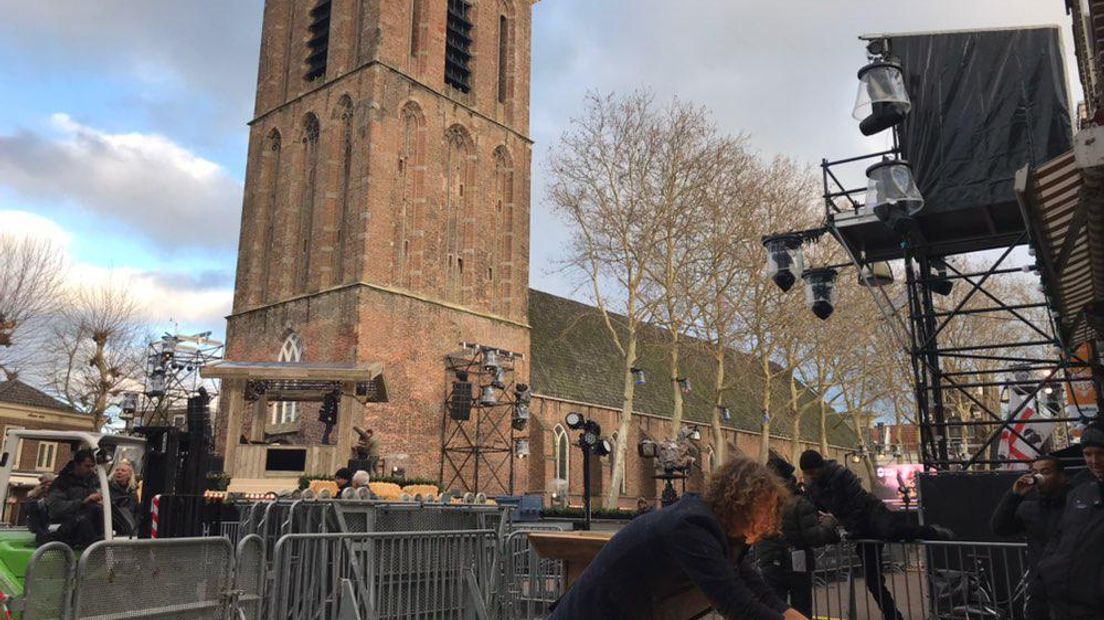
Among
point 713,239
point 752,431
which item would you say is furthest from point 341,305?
point 752,431

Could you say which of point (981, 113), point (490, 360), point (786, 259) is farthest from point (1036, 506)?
point (490, 360)

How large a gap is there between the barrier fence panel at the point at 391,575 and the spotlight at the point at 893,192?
5346mm

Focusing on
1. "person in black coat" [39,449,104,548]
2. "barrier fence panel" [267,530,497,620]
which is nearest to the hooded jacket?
"barrier fence panel" [267,530,497,620]

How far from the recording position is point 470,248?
32.5 metres

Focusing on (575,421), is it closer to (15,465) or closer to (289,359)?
(15,465)

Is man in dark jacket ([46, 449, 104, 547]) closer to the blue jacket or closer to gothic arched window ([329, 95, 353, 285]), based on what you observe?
the blue jacket

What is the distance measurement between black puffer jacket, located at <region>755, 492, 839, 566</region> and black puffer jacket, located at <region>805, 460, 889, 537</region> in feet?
0.59

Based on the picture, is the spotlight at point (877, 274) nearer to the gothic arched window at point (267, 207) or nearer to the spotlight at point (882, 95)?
the spotlight at point (882, 95)

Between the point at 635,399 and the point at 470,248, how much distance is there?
12454 millimetres

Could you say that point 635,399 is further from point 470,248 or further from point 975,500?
point 975,500

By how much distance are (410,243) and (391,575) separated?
80.7 ft

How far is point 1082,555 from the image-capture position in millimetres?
4156

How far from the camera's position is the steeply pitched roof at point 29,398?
35947 millimetres

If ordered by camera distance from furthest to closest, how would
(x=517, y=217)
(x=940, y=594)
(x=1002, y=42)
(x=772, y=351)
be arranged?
1. (x=517, y=217)
2. (x=772, y=351)
3. (x=1002, y=42)
4. (x=940, y=594)
